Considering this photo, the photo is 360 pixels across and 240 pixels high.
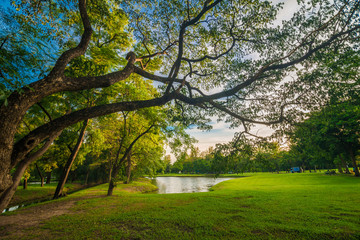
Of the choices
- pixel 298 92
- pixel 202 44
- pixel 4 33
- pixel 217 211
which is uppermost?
pixel 202 44

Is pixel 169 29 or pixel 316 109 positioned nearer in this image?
pixel 316 109

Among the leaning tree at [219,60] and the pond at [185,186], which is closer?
the leaning tree at [219,60]

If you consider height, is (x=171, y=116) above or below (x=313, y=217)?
above

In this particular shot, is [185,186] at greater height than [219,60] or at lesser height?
lesser

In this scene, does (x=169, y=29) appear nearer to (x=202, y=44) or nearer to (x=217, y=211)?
(x=202, y=44)

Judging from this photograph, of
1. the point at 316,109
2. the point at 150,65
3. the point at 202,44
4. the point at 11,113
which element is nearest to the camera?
the point at 11,113

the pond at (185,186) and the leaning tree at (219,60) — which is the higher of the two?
the leaning tree at (219,60)

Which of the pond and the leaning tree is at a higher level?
the leaning tree

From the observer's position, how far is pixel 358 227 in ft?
15.2

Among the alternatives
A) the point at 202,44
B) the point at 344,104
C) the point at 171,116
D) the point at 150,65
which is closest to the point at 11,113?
the point at 171,116

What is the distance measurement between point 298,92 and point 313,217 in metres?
4.93

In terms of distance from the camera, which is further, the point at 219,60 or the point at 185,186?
the point at 185,186

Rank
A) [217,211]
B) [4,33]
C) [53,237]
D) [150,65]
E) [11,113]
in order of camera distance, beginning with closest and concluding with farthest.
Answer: [11,113] < [53,237] < [4,33] < [217,211] < [150,65]

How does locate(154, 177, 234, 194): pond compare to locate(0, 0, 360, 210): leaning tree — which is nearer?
locate(0, 0, 360, 210): leaning tree
